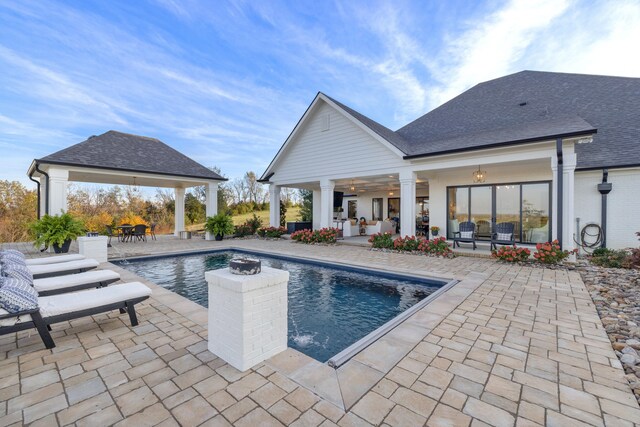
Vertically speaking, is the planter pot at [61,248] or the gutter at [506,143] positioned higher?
the gutter at [506,143]

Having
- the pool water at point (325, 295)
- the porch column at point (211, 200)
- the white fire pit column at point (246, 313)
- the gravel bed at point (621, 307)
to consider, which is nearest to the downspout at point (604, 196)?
the gravel bed at point (621, 307)

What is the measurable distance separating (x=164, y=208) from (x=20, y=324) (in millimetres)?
19984

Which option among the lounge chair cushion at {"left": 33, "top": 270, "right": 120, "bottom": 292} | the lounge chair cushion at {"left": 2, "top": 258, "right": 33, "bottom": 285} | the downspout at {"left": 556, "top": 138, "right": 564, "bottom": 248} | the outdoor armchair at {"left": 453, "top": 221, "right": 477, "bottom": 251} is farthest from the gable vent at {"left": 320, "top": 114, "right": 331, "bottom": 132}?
the lounge chair cushion at {"left": 2, "top": 258, "right": 33, "bottom": 285}

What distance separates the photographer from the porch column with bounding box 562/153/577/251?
7086 millimetres

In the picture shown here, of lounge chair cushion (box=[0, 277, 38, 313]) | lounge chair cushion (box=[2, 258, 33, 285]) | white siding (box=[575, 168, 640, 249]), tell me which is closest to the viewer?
lounge chair cushion (box=[0, 277, 38, 313])

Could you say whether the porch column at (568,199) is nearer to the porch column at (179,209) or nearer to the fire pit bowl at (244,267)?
the fire pit bowl at (244,267)

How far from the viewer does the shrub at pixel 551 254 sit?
6746 mm

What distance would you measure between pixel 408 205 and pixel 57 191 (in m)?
12.3

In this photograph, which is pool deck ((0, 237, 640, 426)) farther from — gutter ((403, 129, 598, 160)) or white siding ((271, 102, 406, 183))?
white siding ((271, 102, 406, 183))

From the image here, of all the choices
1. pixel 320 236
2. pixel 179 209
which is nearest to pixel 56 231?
pixel 179 209

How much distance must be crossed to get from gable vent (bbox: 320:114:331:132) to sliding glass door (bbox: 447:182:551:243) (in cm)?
560

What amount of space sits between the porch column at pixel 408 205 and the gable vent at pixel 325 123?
12.8ft

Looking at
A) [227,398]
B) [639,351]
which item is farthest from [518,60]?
[227,398]

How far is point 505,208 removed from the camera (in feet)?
31.9
